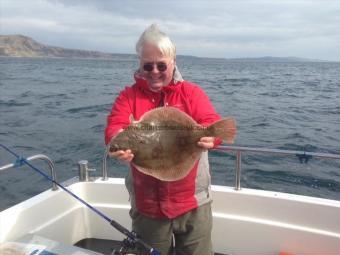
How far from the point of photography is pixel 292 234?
4.48m

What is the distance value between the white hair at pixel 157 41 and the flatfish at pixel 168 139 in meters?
0.52

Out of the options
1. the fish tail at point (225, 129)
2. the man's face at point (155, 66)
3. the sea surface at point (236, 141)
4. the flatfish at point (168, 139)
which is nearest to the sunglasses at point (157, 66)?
the man's face at point (155, 66)

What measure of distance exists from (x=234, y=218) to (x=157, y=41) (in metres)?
2.62

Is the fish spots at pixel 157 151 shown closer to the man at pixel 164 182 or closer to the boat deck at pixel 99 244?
the man at pixel 164 182

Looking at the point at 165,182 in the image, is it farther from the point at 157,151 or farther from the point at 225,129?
the point at 225,129

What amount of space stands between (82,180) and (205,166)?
2359 millimetres

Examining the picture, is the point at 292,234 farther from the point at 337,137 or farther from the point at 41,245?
the point at 337,137

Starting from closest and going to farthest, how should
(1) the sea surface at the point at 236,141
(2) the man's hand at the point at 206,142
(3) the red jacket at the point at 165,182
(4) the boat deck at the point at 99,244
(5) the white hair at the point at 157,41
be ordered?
(2) the man's hand at the point at 206,142, (5) the white hair at the point at 157,41, (3) the red jacket at the point at 165,182, (4) the boat deck at the point at 99,244, (1) the sea surface at the point at 236,141

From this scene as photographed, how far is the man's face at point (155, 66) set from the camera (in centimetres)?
301

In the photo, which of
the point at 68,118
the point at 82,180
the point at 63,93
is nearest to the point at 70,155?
the point at 68,118

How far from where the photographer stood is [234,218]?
469 cm

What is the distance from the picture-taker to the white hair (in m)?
→ 3.00

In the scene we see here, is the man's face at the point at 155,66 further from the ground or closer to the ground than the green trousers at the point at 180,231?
further from the ground

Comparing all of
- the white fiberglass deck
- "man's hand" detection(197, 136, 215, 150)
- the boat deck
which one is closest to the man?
"man's hand" detection(197, 136, 215, 150)
